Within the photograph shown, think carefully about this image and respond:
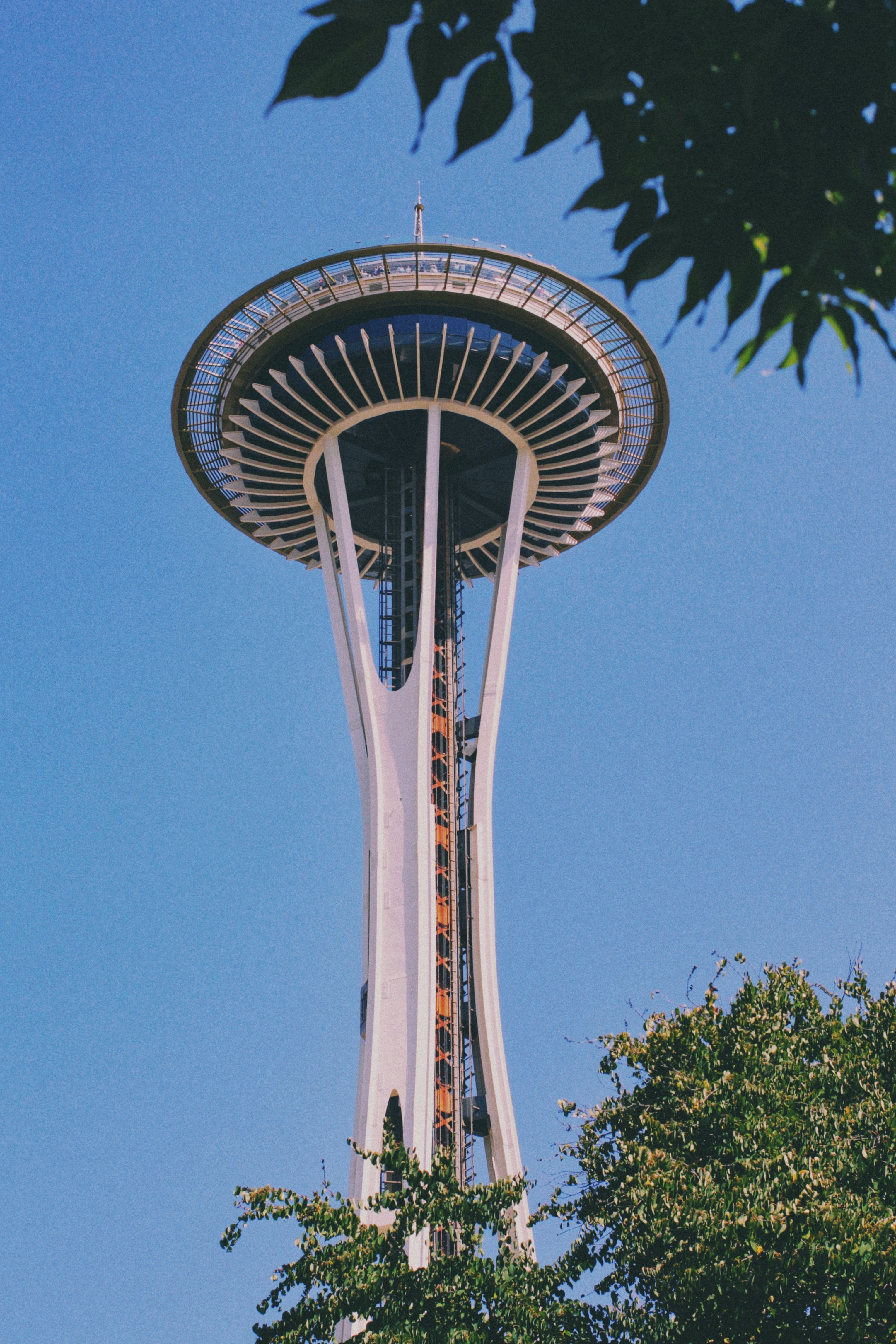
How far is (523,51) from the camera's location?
4.47 meters

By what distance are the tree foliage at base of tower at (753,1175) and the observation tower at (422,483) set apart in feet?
42.5

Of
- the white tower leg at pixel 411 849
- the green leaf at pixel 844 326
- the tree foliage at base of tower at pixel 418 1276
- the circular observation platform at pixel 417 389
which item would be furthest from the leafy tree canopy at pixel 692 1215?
the circular observation platform at pixel 417 389

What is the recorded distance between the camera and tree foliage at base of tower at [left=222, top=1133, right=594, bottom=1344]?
19.5 metres

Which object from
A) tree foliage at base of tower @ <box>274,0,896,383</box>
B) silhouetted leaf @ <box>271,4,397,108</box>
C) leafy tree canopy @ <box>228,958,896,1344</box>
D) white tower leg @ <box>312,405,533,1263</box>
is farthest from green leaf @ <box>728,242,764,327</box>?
white tower leg @ <box>312,405,533,1263</box>

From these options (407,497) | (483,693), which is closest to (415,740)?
(483,693)

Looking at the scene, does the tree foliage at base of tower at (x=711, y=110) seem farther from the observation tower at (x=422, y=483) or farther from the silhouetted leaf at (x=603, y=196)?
the observation tower at (x=422, y=483)

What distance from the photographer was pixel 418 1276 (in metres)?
20.1

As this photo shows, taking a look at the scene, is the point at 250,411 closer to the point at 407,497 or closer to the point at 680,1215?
the point at 407,497

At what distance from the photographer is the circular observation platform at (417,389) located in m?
39.3

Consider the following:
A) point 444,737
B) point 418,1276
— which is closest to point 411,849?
point 444,737

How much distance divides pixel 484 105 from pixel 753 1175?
58.1 ft

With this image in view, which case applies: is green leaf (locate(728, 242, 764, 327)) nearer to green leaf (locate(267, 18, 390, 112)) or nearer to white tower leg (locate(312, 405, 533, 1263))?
green leaf (locate(267, 18, 390, 112))

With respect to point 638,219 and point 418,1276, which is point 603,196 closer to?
point 638,219

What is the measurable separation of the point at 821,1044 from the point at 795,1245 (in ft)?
Answer: 22.4
